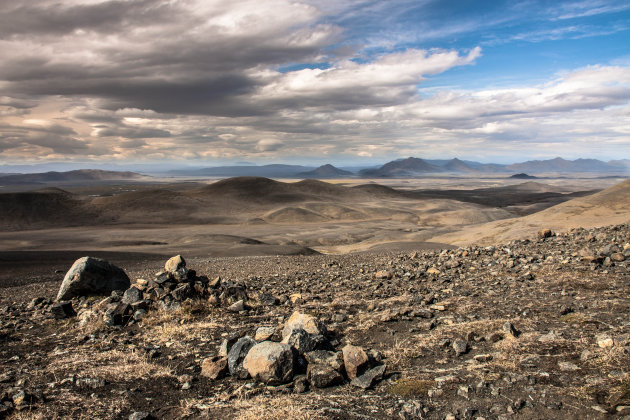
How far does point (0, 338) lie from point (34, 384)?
3342mm

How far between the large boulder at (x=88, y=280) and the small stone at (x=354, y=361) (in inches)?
353

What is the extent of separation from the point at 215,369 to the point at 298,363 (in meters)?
1.22

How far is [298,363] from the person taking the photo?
19.9ft

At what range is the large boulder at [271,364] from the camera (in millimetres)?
5832

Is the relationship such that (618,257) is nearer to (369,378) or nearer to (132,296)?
(369,378)

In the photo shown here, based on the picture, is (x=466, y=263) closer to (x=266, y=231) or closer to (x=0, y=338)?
(x=0, y=338)

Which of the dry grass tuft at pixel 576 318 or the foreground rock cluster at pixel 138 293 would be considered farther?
the foreground rock cluster at pixel 138 293

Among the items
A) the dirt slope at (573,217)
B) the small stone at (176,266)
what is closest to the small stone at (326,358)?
the small stone at (176,266)

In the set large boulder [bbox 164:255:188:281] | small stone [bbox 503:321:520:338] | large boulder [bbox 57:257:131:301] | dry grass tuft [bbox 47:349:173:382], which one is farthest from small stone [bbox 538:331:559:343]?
large boulder [bbox 57:257:131:301]

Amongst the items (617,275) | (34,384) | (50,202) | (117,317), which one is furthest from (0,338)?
(50,202)

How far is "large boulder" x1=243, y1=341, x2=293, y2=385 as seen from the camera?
230 inches

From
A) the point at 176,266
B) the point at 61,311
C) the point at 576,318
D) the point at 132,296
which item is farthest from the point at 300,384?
the point at 61,311

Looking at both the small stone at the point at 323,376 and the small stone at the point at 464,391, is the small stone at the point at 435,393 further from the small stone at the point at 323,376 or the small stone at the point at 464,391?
the small stone at the point at 323,376

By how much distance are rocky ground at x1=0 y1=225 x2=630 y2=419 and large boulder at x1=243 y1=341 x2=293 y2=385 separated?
128 millimetres
